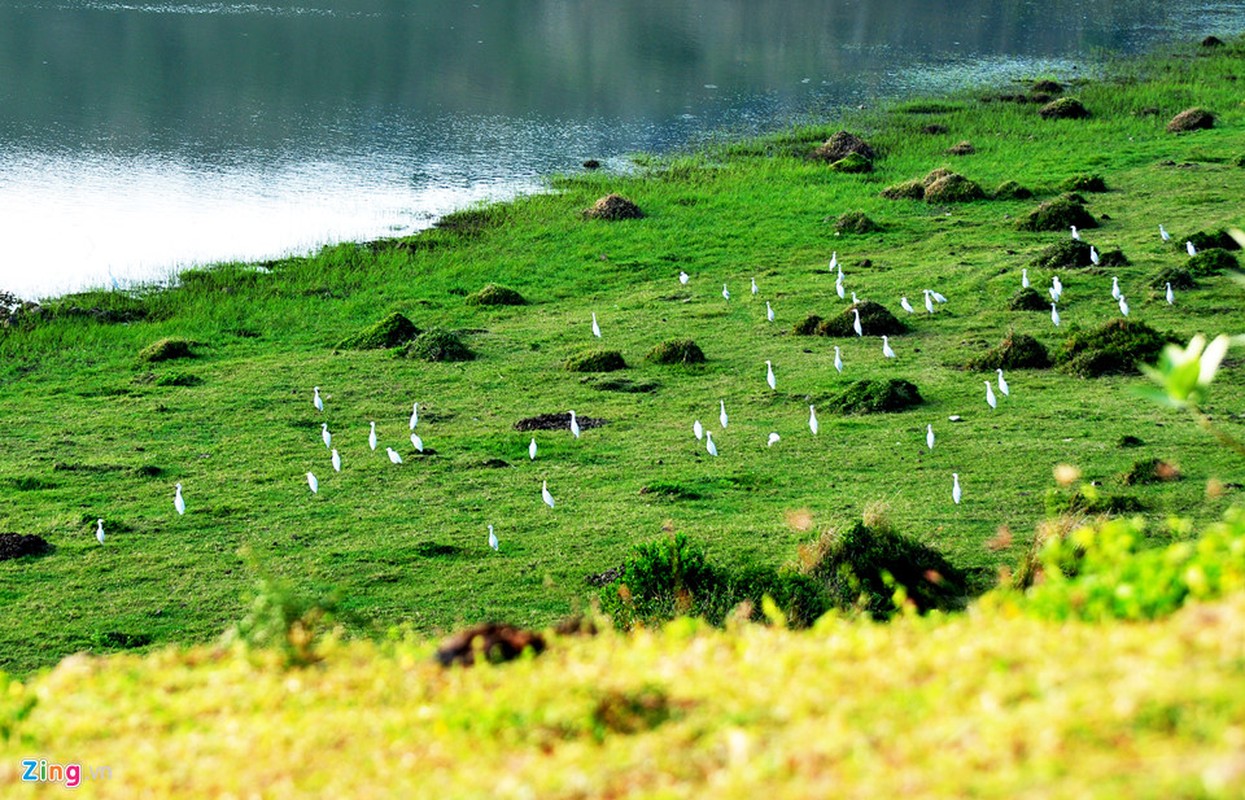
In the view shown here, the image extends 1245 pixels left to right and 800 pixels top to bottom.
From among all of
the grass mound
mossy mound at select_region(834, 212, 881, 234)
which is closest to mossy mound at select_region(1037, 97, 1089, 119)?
mossy mound at select_region(834, 212, 881, 234)

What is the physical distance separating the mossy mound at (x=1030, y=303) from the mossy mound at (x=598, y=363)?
35.9 feet

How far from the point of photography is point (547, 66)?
97125 millimetres

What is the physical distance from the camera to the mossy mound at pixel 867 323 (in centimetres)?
3950

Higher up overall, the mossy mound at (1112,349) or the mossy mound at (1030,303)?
the mossy mound at (1030,303)

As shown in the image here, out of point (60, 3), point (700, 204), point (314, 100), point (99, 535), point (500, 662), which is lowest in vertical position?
point (99, 535)

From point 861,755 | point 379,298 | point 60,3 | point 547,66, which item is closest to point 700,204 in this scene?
point 379,298

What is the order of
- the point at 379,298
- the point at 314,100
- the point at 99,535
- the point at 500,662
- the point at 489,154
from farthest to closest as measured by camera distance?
1. the point at 314,100
2. the point at 489,154
3. the point at 379,298
4. the point at 99,535
5. the point at 500,662

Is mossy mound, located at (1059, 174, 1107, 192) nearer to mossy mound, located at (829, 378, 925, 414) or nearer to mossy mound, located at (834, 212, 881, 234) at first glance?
mossy mound, located at (834, 212, 881, 234)

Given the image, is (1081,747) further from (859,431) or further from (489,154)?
(489,154)

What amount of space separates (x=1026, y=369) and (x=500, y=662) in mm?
25921

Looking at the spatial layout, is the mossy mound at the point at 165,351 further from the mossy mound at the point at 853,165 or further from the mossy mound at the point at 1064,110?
the mossy mound at the point at 1064,110

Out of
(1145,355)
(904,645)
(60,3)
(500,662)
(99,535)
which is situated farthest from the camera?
(60,3)

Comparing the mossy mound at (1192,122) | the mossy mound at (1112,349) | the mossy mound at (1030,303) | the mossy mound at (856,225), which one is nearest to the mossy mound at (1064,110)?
the mossy mound at (1192,122)

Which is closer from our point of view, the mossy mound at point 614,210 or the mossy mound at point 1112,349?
the mossy mound at point 1112,349
